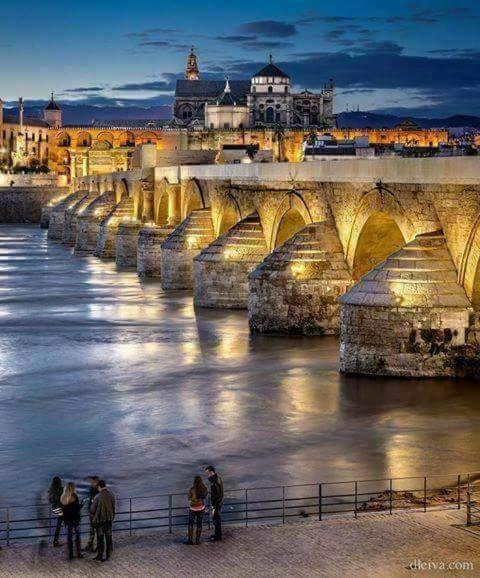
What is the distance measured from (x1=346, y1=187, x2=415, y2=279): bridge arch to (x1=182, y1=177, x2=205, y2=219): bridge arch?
1271 centimetres

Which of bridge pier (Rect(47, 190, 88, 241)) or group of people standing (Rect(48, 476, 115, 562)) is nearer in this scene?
group of people standing (Rect(48, 476, 115, 562))

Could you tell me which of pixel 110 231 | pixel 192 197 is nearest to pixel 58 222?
pixel 110 231

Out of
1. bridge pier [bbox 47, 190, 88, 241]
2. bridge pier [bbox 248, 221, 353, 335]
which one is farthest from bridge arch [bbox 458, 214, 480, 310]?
bridge pier [bbox 47, 190, 88, 241]

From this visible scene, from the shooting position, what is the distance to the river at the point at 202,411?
42.4ft

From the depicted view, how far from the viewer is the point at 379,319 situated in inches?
680

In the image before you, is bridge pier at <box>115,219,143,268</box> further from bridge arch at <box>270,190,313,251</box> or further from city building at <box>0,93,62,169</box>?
city building at <box>0,93,62,169</box>

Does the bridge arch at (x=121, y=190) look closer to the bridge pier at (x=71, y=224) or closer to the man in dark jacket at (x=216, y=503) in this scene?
the bridge pier at (x=71, y=224)

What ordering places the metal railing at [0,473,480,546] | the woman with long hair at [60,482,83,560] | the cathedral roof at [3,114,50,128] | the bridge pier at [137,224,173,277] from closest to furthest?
the woman with long hair at [60,482,83,560], the metal railing at [0,473,480,546], the bridge pier at [137,224,173,277], the cathedral roof at [3,114,50,128]

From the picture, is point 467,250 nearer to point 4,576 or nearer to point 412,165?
point 412,165

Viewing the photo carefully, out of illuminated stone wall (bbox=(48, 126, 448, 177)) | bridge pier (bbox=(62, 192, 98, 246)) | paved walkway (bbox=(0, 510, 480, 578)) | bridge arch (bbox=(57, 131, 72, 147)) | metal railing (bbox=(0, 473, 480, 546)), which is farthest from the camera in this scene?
bridge arch (bbox=(57, 131, 72, 147))

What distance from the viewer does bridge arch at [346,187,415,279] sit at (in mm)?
20734

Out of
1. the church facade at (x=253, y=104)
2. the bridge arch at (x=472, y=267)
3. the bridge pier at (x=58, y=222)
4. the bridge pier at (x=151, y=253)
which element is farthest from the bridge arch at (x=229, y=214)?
the church facade at (x=253, y=104)

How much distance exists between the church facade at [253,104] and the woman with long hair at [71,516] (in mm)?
101398

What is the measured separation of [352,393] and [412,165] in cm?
438
